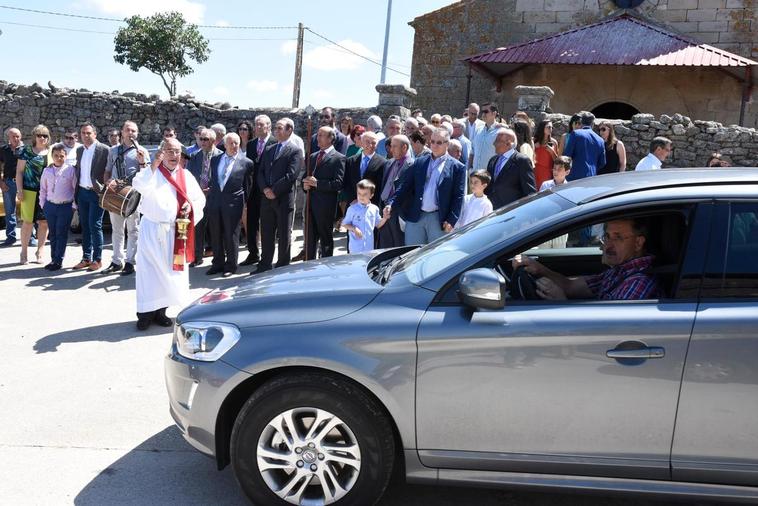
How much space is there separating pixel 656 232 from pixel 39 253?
9.12 metres

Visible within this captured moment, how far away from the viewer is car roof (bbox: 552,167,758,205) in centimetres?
361

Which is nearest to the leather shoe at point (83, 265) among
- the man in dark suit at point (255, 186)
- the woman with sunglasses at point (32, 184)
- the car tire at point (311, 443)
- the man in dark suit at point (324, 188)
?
the woman with sunglasses at point (32, 184)

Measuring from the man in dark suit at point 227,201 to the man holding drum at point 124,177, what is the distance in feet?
A: 3.30

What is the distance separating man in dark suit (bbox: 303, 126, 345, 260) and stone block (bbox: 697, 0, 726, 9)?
1531cm

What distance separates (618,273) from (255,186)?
730 centimetres

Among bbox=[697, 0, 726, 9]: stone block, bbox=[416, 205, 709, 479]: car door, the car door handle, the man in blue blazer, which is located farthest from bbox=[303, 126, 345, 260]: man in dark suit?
bbox=[697, 0, 726, 9]: stone block

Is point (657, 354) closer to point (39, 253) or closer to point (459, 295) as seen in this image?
point (459, 295)

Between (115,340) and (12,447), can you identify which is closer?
(12,447)

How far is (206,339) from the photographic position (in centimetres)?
372

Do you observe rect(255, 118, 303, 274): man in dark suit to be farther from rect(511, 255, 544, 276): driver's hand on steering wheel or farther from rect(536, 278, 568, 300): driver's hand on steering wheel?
rect(536, 278, 568, 300): driver's hand on steering wheel

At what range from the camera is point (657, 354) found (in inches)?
128

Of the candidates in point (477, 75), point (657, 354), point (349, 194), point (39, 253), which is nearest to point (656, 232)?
point (657, 354)

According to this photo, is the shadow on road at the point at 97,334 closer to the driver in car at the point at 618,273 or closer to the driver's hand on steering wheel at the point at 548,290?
the driver in car at the point at 618,273

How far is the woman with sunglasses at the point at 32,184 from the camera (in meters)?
10.4
